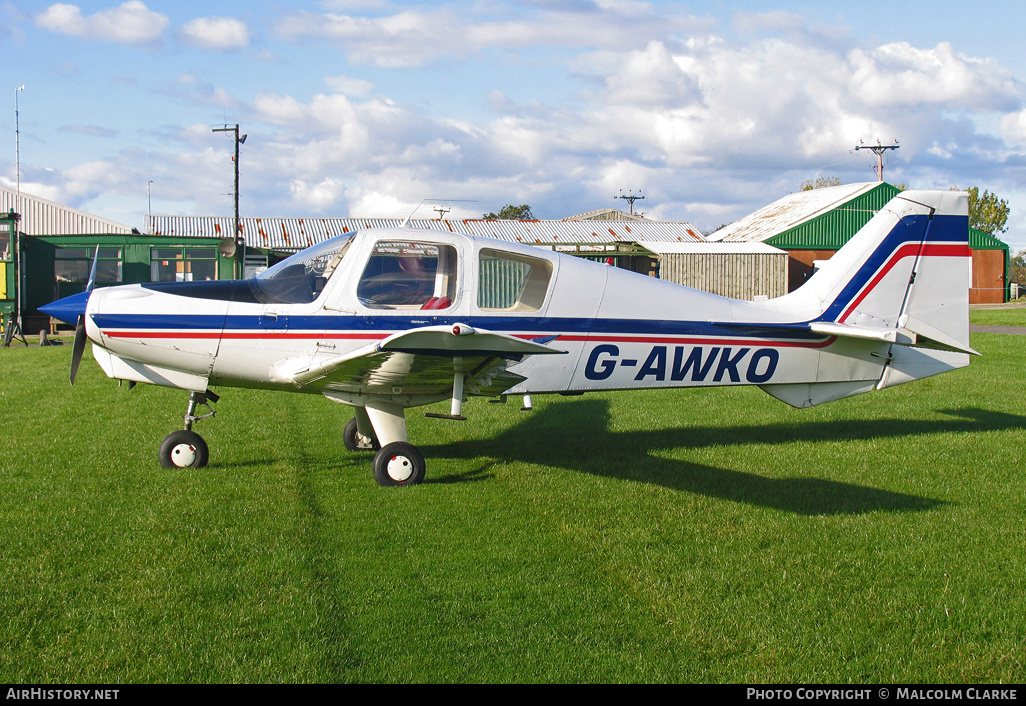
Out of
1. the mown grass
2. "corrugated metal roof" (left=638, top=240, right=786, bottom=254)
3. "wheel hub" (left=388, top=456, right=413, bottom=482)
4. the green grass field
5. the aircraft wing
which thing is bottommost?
the green grass field

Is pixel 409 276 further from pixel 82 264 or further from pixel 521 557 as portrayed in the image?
pixel 82 264

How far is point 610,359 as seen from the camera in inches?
296

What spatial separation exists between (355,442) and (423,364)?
2.45 meters

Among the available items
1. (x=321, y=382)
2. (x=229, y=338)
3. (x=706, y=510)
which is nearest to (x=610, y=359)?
(x=706, y=510)

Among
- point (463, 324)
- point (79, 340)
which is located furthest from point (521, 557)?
point (79, 340)

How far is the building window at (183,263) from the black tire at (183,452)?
71.3ft

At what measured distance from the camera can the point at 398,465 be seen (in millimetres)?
6992

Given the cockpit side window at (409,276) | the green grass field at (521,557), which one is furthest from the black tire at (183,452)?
the cockpit side window at (409,276)

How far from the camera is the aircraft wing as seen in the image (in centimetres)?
561

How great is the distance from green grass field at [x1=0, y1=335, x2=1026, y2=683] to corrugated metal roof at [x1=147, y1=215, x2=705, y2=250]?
95.1 feet

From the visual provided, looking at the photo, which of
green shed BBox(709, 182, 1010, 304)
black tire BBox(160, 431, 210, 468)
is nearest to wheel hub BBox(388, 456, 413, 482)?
black tire BBox(160, 431, 210, 468)

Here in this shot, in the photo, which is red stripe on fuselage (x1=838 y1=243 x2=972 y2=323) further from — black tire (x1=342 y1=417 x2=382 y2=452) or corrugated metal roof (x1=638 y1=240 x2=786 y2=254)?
corrugated metal roof (x1=638 y1=240 x2=786 y2=254)

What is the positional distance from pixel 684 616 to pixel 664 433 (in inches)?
213

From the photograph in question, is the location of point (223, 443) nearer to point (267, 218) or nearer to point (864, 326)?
point (864, 326)
